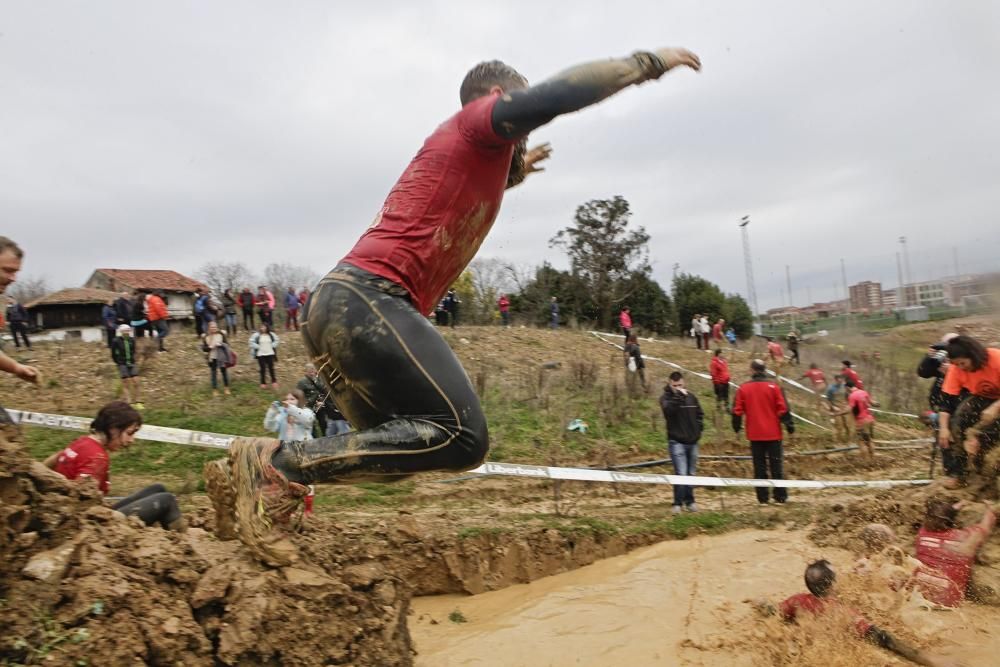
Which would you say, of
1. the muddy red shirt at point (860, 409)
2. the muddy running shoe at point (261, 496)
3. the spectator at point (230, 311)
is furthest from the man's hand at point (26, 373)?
the spectator at point (230, 311)

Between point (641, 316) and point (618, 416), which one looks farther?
point (641, 316)

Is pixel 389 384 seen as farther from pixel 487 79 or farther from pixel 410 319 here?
pixel 487 79

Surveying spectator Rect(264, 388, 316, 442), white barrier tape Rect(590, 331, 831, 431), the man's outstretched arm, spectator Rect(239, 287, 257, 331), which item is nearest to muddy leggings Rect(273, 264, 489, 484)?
the man's outstretched arm

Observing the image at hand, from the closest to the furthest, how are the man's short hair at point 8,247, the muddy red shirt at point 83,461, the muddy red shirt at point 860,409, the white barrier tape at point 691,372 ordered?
the man's short hair at point 8,247 < the muddy red shirt at point 83,461 < the muddy red shirt at point 860,409 < the white barrier tape at point 691,372

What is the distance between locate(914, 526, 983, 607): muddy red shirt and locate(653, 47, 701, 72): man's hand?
14.1ft

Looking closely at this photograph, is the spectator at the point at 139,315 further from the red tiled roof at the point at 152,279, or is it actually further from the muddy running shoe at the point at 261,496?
the red tiled roof at the point at 152,279

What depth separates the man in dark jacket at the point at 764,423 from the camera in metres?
8.80

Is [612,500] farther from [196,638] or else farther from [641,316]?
[641,316]

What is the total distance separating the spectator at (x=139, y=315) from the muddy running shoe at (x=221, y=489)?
14738mm

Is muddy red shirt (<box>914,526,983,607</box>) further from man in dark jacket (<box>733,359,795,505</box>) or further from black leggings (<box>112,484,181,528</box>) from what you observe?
black leggings (<box>112,484,181,528</box>)

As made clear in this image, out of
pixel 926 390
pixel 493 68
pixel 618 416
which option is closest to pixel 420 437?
pixel 493 68

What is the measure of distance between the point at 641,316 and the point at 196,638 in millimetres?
35506

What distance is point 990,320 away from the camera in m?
7.95

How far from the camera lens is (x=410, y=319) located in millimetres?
2461
